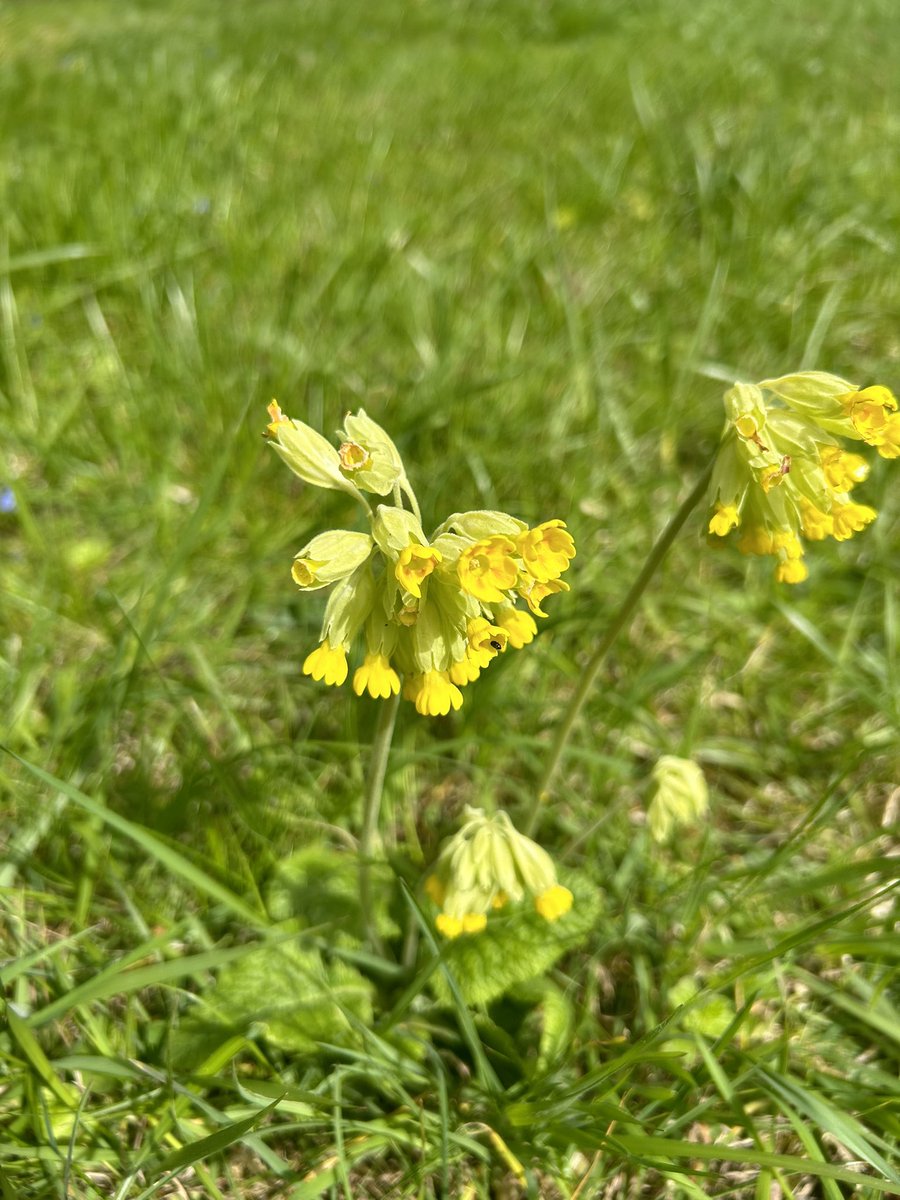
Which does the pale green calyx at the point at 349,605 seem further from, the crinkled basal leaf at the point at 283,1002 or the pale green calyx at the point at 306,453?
the crinkled basal leaf at the point at 283,1002

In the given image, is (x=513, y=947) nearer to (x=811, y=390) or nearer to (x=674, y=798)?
(x=674, y=798)

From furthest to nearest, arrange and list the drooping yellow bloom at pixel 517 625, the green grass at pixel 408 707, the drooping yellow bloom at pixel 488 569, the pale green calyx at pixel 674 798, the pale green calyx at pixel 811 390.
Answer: the pale green calyx at pixel 674 798 → the green grass at pixel 408 707 → the pale green calyx at pixel 811 390 → the drooping yellow bloom at pixel 517 625 → the drooping yellow bloom at pixel 488 569

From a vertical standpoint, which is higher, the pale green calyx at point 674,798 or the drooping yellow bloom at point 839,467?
the drooping yellow bloom at point 839,467

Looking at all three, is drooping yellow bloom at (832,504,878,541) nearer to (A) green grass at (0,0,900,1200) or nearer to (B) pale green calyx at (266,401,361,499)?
(A) green grass at (0,0,900,1200)

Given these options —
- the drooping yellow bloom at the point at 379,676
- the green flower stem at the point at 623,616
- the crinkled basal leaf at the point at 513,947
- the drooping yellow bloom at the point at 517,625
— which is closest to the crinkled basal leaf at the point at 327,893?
the crinkled basal leaf at the point at 513,947

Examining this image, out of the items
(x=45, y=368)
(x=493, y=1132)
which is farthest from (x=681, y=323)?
(x=493, y=1132)

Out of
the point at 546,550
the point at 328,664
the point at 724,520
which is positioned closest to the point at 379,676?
the point at 328,664

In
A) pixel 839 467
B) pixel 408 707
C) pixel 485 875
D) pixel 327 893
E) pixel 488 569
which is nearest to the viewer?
pixel 488 569

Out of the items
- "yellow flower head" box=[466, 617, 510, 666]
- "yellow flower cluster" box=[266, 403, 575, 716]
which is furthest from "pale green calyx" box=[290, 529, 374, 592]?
"yellow flower head" box=[466, 617, 510, 666]
